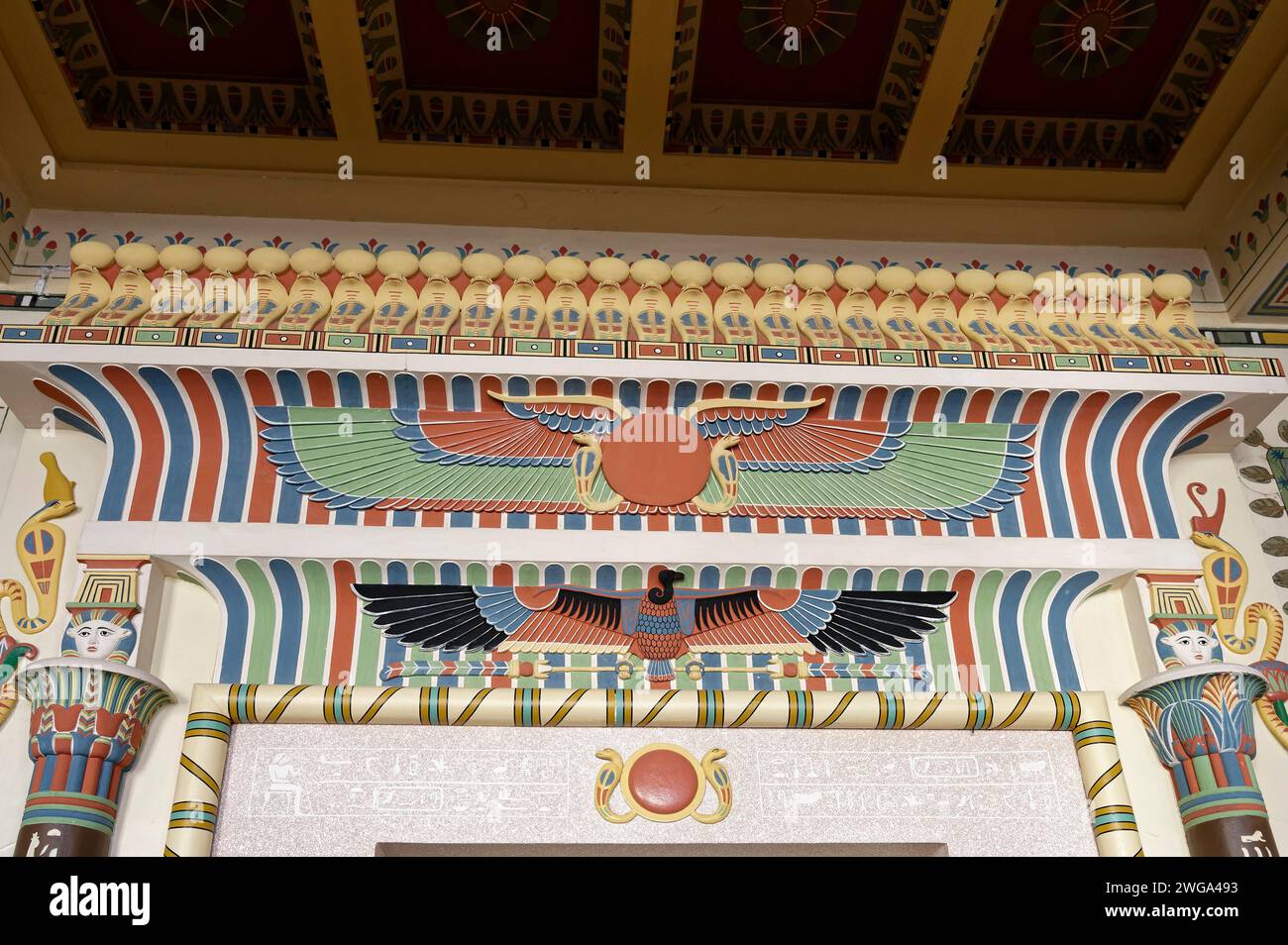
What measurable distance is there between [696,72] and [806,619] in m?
1.88

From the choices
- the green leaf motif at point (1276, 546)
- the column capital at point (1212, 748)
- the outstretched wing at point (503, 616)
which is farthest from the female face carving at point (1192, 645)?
the outstretched wing at point (503, 616)

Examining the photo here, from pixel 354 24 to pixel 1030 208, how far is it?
2.38 metres

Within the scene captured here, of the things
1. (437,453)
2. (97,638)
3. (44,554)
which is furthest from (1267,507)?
(44,554)

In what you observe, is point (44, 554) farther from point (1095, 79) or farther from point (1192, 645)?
point (1095, 79)

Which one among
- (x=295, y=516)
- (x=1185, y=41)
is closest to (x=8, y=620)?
(x=295, y=516)

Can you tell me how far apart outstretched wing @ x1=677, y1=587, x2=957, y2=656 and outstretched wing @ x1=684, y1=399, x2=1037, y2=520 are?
25 cm

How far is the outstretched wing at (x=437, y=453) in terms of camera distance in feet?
11.8

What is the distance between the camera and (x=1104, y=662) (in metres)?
3.66

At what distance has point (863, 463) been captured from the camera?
376 cm

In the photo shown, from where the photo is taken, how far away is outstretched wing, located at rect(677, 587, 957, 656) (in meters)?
3.54

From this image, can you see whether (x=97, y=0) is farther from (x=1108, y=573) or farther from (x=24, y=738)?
(x=1108, y=573)

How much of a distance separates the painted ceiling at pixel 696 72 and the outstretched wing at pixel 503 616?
1.61 metres

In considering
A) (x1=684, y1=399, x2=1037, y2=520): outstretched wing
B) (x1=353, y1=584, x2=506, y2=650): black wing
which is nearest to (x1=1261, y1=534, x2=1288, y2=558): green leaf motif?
(x1=684, y1=399, x2=1037, y2=520): outstretched wing

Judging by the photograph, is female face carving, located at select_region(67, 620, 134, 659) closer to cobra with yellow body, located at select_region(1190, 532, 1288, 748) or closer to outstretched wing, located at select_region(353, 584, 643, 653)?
outstretched wing, located at select_region(353, 584, 643, 653)
